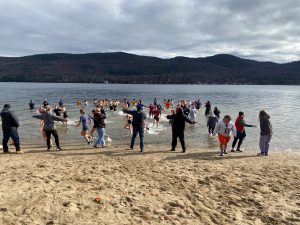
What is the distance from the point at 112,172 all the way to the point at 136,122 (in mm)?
3719

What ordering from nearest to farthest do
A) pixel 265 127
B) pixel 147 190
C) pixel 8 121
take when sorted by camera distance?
1. pixel 147 190
2. pixel 8 121
3. pixel 265 127

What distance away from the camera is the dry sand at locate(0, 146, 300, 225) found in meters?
6.43

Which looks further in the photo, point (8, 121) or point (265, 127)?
point (265, 127)

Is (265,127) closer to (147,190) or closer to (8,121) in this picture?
(147,190)

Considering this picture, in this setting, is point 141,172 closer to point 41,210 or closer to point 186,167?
point 186,167

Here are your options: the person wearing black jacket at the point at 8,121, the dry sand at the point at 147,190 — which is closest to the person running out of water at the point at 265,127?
the dry sand at the point at 147,190

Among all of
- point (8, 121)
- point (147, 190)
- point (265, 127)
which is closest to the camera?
point (147, 190)

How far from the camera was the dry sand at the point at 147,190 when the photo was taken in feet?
21.1

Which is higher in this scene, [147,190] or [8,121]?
[8,121]

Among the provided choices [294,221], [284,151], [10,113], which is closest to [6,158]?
[10,113]

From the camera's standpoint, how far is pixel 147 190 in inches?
311

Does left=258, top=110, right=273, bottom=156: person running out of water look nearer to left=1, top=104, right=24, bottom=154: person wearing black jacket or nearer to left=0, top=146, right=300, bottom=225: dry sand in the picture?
left=0, top=146, right=300, bottom=225: dry sand

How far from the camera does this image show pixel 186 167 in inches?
405

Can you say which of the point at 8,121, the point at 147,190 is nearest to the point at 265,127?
the point at 147,190
